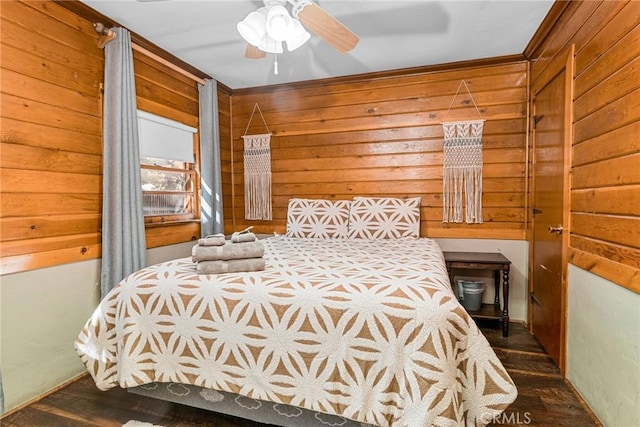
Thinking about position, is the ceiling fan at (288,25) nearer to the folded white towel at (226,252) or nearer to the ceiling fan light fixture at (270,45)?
the ceiling fan light fixture at (270,45)

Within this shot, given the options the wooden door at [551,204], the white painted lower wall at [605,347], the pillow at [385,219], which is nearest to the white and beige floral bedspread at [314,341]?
the white painted lower wall at [605,347]

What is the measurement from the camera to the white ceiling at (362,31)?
2.14 metres

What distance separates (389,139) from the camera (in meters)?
3.29

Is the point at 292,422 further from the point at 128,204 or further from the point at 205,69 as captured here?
the point at 205,69

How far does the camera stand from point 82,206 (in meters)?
2.16

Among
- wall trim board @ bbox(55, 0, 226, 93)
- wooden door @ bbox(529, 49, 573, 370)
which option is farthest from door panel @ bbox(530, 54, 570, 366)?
wall trim board @ bbox(55, 0, 226, 93)

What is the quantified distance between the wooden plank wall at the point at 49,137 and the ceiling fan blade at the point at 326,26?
1.53 m

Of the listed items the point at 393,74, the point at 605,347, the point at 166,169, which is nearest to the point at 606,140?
the point at 605,347

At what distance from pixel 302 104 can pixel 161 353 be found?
279cm

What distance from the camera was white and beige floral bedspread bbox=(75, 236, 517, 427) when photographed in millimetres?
1216

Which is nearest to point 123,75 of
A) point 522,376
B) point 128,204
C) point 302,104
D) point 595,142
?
point 128,204

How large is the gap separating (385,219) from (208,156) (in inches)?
72.7

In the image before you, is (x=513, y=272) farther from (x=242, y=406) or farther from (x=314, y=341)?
(x=242, y=406)

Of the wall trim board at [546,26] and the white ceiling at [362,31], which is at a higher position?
the white ceiling at [362,31]
